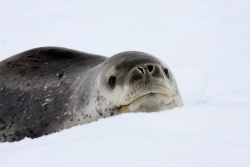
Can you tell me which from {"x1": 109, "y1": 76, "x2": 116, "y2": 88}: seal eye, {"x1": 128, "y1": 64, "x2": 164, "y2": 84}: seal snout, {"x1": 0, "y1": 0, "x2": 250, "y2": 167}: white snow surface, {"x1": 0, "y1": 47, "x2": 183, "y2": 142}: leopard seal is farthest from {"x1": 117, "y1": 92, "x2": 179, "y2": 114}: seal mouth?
{"x1": 0, "y1": 0, "x2": 250, "y2": 167}: white snow surface

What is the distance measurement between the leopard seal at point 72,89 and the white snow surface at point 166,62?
1.36 ft

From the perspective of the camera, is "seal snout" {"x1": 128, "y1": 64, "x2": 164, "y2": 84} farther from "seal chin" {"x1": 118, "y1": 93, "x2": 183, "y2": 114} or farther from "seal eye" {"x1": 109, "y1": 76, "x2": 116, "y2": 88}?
"seal eye" {"x1": 109, "y1": 76, "x2": 116, "y2": 88}

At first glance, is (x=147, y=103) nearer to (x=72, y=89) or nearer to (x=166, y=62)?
(x=72, y=89)

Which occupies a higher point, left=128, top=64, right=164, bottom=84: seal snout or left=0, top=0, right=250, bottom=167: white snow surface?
left=128, top=64, right=164, bottom=84: seal snout

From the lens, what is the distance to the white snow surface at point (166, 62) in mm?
A: 2174

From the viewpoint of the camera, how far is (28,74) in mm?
4625

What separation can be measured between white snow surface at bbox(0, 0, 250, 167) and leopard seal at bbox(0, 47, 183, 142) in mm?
413

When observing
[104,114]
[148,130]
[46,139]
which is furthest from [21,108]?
[148,130]

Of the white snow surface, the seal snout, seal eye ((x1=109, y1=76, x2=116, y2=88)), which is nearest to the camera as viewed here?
the white snow surface

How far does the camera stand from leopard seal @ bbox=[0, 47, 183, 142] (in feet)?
10.9

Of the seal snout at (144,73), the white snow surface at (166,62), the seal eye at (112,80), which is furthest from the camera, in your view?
the seal eye at (112,80)

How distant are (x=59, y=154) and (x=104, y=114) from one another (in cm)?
135

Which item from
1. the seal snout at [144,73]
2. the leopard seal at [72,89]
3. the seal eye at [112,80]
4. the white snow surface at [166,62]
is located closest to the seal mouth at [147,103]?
the leopard seal at [72,89]

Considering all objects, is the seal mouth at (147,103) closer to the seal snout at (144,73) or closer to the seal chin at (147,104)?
the seal chin at (147,104)
